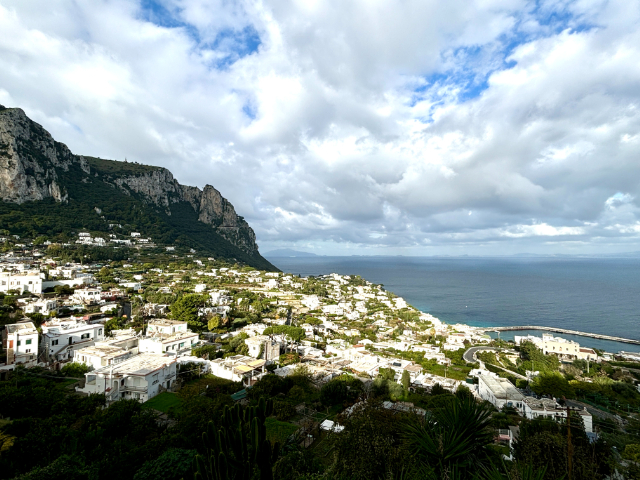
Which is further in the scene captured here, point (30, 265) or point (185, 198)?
point (185, 198)

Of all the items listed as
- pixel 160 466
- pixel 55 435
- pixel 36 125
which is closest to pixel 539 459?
pixel 160 466

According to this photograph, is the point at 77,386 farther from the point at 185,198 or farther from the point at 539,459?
the point at 185,198

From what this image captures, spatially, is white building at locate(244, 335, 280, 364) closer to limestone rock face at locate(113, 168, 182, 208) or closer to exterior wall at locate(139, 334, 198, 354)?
exterior wall at locate(139, 334, 198, 354)

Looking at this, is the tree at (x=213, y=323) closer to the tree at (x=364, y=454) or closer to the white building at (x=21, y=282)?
the white building at (x=21, y=282)

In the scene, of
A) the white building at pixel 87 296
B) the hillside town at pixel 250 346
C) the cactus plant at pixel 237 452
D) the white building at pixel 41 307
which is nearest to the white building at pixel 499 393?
the hillside town at pixel 250 346

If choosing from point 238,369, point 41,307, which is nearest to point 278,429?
point 238,369

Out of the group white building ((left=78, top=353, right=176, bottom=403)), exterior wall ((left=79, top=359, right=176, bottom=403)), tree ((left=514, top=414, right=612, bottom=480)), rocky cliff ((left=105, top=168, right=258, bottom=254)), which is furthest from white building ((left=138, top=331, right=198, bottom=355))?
rocky cliff ((left=105, top=168, right=258, bottom=254))
